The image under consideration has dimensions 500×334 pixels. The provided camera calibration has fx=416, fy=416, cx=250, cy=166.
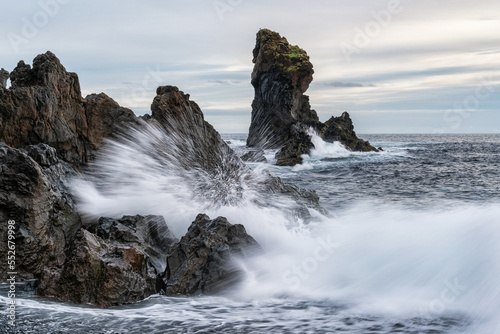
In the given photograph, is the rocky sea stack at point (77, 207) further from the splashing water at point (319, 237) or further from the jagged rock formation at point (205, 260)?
the splashing water at point (319, 237)

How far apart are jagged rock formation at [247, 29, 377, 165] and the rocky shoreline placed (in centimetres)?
4009

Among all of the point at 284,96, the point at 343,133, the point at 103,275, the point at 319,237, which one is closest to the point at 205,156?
the point at 319,237

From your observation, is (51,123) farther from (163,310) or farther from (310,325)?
(310,325)

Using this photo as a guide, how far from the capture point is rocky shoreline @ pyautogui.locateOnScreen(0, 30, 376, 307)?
247 inches

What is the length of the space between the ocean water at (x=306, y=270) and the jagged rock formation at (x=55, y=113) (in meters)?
0.65

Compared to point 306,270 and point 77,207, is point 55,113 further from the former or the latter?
point 306,270

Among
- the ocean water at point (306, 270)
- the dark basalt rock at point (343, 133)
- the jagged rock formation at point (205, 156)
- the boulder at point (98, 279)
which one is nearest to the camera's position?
the ocean water at point (306, 270)

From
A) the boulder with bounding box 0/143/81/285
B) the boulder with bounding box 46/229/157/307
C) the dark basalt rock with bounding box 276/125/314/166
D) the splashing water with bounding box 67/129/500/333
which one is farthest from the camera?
the dark basalt rock with bounding box 276/125/314/166

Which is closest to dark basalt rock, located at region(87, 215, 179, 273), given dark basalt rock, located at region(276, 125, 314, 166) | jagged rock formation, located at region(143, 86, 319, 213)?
jagged rock formation, located at region(143, 86, 319, 213)

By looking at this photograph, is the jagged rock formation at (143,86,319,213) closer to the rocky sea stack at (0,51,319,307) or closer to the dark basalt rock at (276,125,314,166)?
the rocky sea stack at (0,51,319,307)

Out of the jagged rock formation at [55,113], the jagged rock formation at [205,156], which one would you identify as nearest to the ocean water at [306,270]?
the jagged rock formation at [205,156]

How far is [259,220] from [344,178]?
701 inches

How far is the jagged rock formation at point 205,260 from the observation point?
265 inches

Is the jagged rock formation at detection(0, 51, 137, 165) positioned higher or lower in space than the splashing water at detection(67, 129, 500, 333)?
higher
